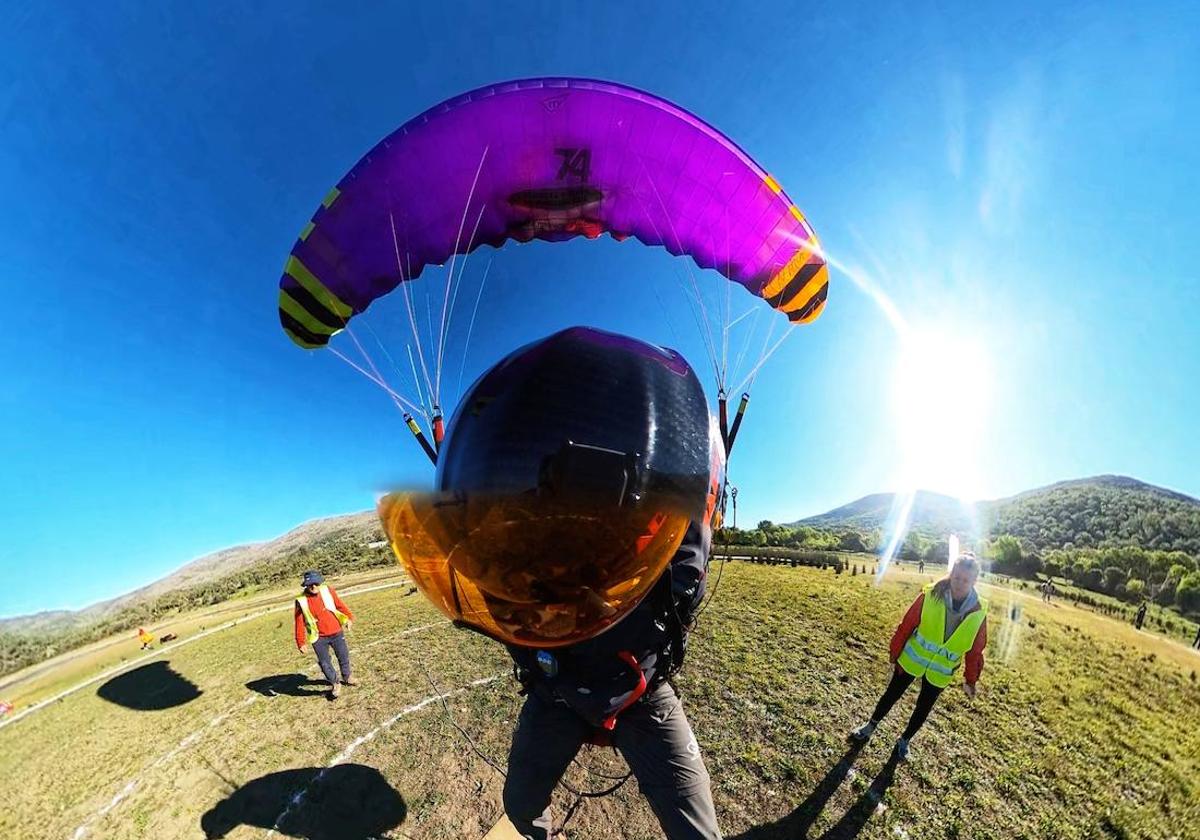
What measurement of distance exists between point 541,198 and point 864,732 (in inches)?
294

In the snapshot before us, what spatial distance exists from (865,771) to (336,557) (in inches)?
1378

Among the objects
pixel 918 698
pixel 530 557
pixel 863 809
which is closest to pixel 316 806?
pixel 863 809

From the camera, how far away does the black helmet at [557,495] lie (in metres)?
1.15

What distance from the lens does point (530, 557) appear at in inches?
47.8

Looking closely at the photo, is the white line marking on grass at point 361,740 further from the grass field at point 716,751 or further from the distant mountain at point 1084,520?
the distant mountain at point 1084,520

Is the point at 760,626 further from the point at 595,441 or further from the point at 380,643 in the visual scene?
the point at 595,441

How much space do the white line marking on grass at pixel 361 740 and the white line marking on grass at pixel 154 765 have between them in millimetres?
2528

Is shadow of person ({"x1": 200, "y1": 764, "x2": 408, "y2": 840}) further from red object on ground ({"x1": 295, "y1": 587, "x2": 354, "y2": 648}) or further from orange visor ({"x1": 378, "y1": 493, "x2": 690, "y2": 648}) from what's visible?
orange visor ({"x1": 378, "y1": 493, "x2": 690, "y2": 648})

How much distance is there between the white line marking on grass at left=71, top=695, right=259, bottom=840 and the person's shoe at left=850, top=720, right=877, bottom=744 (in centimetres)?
849

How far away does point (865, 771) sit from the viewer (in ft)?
13.4

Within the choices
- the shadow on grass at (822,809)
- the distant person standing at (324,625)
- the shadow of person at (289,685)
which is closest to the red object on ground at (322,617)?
the distant person standing at (324,625)

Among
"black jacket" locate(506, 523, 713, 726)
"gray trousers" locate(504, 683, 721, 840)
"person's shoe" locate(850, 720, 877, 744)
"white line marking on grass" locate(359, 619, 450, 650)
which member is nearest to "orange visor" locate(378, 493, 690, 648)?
"black jacket" locate(506, 523, 713, 726)

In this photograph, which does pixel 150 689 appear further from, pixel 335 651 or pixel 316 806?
pixel 316 806

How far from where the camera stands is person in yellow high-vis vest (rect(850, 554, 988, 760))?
391 cm
